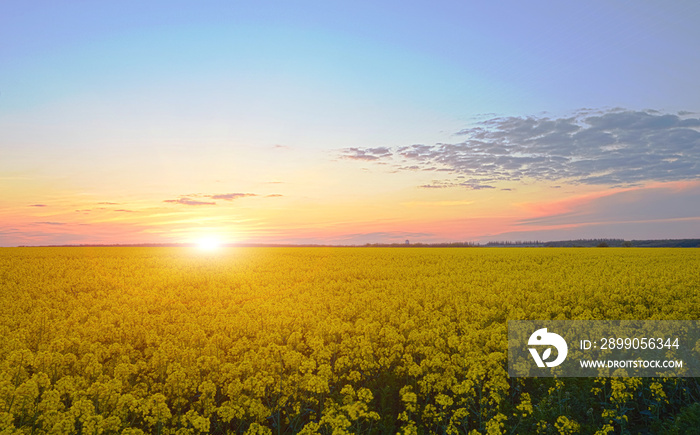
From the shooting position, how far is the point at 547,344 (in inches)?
392

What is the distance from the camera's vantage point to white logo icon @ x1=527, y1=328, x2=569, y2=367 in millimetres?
9328

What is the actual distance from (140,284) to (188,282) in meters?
2.35

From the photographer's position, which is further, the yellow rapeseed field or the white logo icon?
the white logo icon

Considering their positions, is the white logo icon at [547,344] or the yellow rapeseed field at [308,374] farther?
the white logo icon at [547,344]

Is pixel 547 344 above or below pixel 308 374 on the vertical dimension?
below

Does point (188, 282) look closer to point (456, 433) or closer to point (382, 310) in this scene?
point (382, 310)

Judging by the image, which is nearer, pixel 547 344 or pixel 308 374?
pixel 308 374

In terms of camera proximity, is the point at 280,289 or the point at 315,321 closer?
the point at 315,321

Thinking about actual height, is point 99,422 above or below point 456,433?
above

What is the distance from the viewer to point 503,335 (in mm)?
10023

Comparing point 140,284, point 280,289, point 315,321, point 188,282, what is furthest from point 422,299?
point 140,284

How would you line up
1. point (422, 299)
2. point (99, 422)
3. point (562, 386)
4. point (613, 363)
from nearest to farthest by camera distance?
point (99, 422) → point (562, 386) → point (613, 363) → point (422, 299)

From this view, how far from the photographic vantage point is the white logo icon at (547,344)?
933cm

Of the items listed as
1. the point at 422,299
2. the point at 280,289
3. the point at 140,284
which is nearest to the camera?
the point at 422,299
